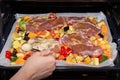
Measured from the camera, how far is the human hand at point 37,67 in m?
1.29

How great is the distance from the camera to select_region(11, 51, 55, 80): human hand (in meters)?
1.29

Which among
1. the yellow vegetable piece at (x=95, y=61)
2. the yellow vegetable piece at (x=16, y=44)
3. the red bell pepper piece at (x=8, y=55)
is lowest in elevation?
the yellow vegetable piece at (x=95, y=61)

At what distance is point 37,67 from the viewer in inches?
52.0

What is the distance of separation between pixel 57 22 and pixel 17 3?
30 centimetres

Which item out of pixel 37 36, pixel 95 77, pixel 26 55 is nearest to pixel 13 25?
pixel 37 36

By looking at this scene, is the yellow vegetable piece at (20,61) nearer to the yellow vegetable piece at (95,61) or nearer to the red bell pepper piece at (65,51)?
the red bell pepper piece at (65,51)

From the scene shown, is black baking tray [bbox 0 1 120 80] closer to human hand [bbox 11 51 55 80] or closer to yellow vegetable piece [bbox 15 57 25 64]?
yellow vegetable piece [bbox 15 57 25 64]

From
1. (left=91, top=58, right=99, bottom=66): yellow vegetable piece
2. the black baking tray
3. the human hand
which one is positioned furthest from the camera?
the black baking tray

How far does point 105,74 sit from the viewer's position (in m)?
1.79

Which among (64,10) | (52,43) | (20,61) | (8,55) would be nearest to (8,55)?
(8,55)

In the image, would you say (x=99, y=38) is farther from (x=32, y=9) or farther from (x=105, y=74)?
(x=32, y=9)

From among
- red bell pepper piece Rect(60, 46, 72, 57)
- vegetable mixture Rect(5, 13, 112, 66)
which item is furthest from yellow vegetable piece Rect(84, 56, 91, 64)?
red bell pepper piece Rect(60, 46, 72, 57)

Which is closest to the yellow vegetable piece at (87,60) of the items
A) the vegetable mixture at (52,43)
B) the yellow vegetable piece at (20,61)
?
the vegetable mixture at (52,43)

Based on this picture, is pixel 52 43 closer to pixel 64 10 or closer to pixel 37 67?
pixel 64 10
